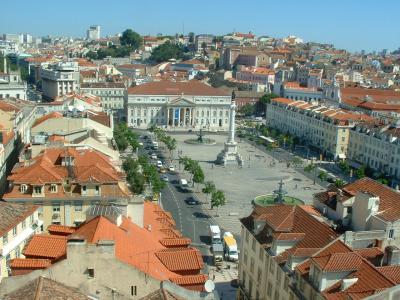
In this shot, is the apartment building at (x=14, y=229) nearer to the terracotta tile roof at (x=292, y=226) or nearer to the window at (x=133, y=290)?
the window at (x=133, y=290)

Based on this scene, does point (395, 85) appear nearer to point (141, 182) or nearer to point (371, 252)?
point (141, 182)

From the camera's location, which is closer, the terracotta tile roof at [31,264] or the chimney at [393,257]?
the terracotta tile roof at [31,264]

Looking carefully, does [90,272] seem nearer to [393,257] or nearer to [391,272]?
[391,272]

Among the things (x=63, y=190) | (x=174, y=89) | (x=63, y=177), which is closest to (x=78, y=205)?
(x=63, y=190)

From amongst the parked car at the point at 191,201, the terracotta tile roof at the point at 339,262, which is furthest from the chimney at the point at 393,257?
the parked car at the point at 191,201

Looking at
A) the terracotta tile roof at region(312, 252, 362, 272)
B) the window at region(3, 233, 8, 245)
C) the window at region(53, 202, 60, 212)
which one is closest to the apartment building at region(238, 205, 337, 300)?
the terracotta tile roof at region(312, 252, 362, 272)

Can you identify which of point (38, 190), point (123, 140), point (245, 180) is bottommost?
Result: point (245, 180)

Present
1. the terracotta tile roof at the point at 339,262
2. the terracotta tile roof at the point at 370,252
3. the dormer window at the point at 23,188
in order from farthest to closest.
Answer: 1. the dormer window at the point at 23,188
2. the terracotta tile roof at the point at 370,252
3. the terracotta tile roof at the point at 339,262

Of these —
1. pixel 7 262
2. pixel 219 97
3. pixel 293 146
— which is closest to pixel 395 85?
pixel 219 97
